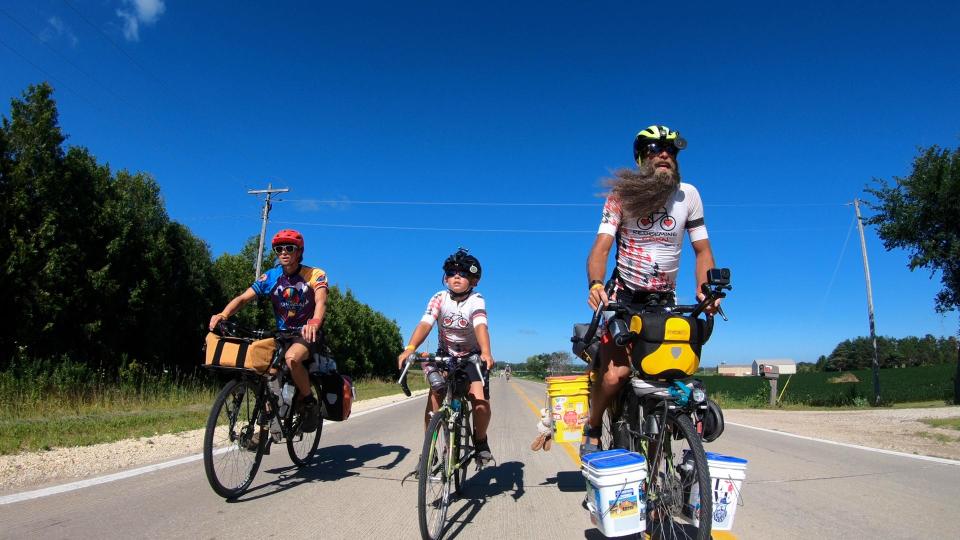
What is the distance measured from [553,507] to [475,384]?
3.93 feet

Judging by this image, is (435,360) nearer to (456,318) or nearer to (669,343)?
(456,318)

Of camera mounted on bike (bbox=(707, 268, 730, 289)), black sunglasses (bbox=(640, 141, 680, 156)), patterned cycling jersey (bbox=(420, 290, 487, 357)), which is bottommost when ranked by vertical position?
patterned cycling jersey (bbox=(420, 290, 487, 357))

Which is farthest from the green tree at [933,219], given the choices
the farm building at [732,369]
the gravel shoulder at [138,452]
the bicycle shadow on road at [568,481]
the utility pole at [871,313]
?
the farm building at [732,369]

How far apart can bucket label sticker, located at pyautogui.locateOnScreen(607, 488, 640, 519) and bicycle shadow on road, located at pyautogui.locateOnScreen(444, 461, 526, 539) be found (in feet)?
4.25

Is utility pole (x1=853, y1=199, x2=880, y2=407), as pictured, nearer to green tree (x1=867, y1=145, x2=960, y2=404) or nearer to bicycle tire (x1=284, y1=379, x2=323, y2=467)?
green tree (x1=867, y1=145, x2=960, y2=404)

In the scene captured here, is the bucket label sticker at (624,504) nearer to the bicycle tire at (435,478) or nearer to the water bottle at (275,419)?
the bicycle tire at (435,478)

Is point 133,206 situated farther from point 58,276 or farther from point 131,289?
point 58,276

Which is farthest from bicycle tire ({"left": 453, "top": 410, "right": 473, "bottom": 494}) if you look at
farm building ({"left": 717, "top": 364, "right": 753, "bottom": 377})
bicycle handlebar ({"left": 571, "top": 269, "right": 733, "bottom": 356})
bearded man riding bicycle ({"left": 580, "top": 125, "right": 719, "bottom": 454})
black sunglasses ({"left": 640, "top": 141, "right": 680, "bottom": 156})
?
farm building ({"left": 717, "top": 364, "right": 753, "bottom": 377})

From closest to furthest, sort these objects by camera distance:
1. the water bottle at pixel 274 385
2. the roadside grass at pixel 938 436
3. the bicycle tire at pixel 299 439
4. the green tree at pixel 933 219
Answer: the water bottle at pixel 274 385 → the bicycle tire at pixel 299 439 → the roadside grass at pixel 938 436 → the green tree at pixel 933 219

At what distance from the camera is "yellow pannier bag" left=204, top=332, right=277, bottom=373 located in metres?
4.20

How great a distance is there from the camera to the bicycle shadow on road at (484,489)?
3988mm

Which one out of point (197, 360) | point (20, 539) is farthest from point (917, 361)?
point (20, 539)

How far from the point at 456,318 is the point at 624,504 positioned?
7.30ft

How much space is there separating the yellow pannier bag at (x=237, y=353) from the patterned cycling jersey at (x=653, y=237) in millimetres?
2814
